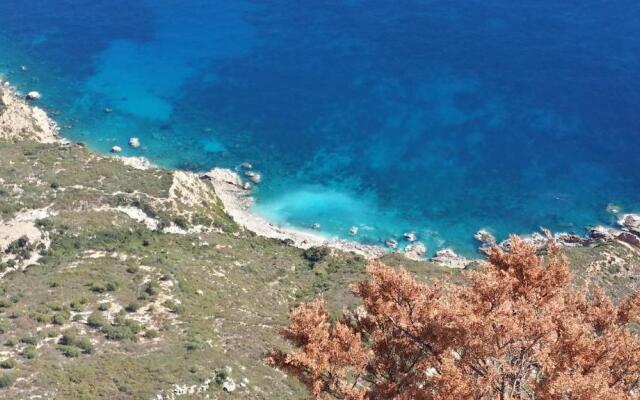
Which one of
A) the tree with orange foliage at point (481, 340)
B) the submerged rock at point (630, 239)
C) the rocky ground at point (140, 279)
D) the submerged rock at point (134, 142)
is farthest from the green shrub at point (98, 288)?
the submerged rock at point (630, 239)

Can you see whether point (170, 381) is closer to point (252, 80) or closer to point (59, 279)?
point (59, 279)

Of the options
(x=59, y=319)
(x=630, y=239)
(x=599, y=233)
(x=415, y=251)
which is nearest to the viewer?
(x=59, y=319)

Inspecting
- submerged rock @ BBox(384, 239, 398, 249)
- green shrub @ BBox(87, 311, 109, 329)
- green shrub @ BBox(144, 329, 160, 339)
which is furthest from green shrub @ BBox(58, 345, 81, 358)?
submerged rock @ BBox(384, 239, 398, 249)

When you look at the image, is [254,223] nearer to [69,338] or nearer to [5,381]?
[69,338]

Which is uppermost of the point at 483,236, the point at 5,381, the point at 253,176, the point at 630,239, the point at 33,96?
the point at 5,381

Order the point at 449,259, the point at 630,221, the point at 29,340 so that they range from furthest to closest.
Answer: the point at 630,221, the point at 449,259, the point at 29,340

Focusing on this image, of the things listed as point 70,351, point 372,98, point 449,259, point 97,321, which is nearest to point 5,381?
point 70,351

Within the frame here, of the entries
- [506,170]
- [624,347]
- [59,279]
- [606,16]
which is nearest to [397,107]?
[506,170]
